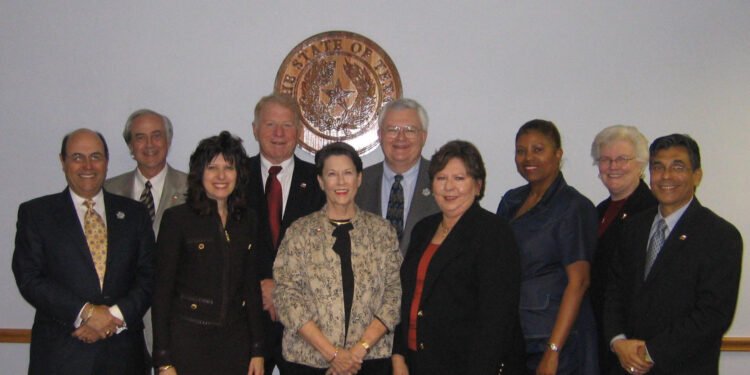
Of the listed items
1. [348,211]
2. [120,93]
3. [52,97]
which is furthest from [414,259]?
[52,97]

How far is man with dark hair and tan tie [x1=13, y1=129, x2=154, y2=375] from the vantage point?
2.62 metres

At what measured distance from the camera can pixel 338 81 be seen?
3.79 meters

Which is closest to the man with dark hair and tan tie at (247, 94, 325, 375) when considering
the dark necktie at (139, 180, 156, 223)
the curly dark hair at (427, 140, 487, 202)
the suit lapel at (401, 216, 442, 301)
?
the dark necktie at (139, 180, 156, 223)

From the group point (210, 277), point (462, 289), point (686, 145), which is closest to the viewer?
point (462, 289)

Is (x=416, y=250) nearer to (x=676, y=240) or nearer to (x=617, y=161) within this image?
(x=676, y=240)

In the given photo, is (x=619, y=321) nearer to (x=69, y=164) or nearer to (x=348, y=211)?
(x=348, y=211)

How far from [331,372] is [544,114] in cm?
216

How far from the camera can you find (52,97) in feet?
12.6

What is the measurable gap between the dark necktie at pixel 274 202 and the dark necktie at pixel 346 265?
1.74 feet

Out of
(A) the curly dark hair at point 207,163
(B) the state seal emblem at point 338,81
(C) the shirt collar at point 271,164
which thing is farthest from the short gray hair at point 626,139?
(A) the curly dark hair at point 207,163

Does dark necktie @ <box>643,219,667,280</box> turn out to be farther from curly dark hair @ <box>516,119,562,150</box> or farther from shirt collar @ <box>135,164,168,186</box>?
shirt collar @ <box>135,164,168,186</box>

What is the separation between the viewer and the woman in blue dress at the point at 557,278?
259 centimetres

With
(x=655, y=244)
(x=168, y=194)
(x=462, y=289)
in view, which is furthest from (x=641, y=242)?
(x=168, y=194)

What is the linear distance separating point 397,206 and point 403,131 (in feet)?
1.21
